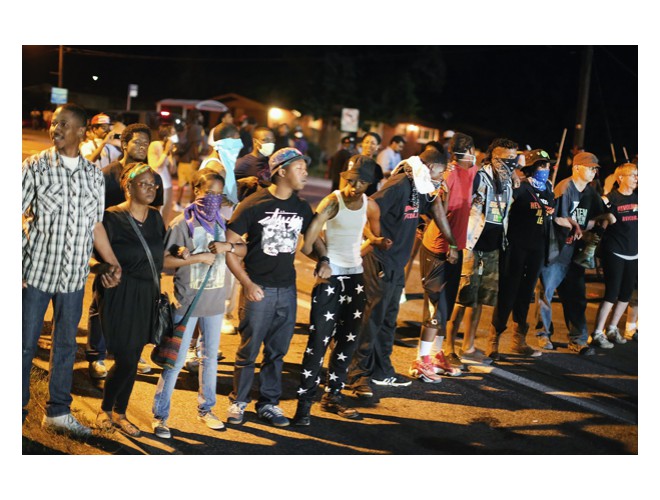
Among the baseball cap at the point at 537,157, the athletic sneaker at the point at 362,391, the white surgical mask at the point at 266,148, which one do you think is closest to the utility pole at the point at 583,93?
the baseball cap at the point at 537,157

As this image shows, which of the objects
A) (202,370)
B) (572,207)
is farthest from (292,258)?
(572,207)

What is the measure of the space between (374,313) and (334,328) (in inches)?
25.3

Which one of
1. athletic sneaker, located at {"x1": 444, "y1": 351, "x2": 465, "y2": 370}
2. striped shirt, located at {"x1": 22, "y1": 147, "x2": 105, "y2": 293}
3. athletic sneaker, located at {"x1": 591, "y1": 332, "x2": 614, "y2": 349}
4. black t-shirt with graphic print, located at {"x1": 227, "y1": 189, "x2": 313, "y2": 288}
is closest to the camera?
striped shirt, located at {"x1": 22, "y1": 147, "x2": 105, "y2": 293}

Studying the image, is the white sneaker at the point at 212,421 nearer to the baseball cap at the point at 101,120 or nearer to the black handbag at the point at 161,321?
the black handbag at the point at 161,321

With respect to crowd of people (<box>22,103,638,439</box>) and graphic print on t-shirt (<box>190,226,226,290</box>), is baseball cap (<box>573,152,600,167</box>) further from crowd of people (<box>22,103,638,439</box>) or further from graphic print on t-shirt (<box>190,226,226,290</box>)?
graphic print on t-shirt (<box>190,226,226,290</box>)

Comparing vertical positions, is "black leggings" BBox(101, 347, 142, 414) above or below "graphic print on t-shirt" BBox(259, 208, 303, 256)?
below

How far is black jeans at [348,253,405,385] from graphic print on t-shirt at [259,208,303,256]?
1126 millimetres

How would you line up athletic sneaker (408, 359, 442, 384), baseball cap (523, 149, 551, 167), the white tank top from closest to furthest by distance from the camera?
the white tank top
athletic sneaker (408, 359, 442, 384)
baseball cap (523, 149, 551, 167)

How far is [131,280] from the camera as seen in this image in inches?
208

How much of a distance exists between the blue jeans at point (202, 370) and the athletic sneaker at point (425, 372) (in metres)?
2.13

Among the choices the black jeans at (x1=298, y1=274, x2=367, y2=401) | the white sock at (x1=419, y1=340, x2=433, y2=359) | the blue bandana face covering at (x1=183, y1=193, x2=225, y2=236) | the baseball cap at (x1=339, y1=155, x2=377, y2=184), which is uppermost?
the baseball cap at (x1=339, y1=155, x2=377, y2=184)

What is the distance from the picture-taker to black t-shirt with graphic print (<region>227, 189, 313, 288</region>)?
560cm

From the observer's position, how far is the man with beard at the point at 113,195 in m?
6.49

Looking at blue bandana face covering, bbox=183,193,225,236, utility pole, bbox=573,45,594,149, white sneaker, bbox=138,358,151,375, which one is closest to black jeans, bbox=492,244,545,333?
white sneaker, bbox=138,358,151,375
